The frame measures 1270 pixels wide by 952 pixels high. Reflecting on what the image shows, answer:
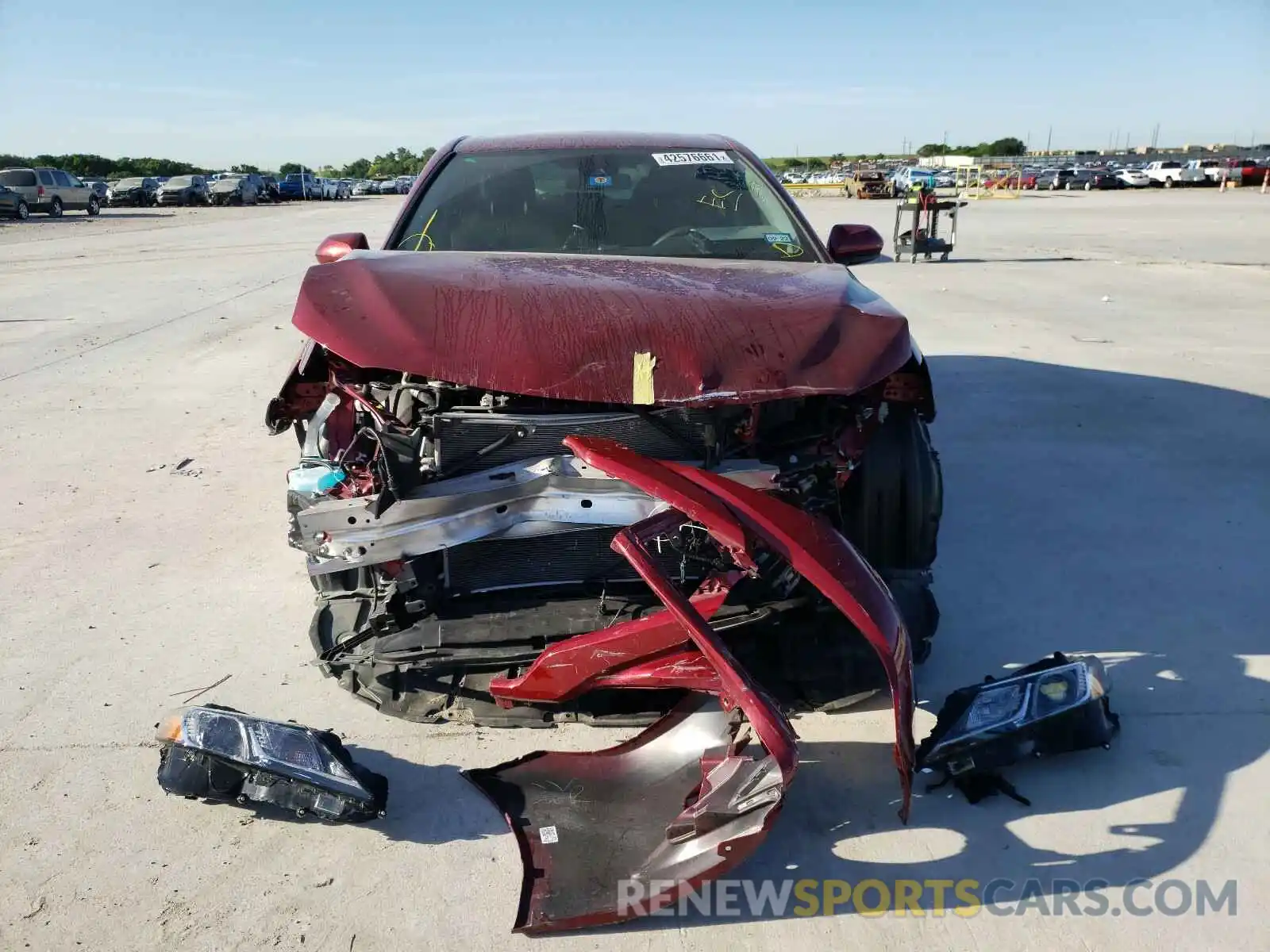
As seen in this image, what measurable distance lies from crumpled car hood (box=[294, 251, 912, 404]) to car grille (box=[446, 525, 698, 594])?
53cm

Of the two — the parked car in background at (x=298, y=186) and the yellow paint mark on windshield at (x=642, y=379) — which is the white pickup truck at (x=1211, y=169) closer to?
the parked car in background at (x=298, y=186)

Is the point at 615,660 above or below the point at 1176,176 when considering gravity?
below

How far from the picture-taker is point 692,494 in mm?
2400

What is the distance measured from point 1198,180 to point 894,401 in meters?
52.6

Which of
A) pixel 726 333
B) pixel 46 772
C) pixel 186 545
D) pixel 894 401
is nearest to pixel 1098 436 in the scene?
pixel 894 401

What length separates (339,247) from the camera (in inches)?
153

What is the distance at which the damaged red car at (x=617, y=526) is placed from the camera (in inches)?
93.0

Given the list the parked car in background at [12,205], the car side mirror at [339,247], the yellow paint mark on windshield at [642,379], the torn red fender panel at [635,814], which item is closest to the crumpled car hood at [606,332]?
the yellow paint mark on windshield at [642,379]

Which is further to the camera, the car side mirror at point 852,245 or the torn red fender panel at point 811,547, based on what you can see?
the car side mirror at point 852,245

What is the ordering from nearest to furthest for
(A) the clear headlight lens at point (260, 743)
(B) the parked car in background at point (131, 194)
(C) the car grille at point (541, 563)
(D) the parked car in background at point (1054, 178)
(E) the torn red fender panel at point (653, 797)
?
(E) the torn red fender panel at point (653, 797)
(A) the clear headlight lens at point (260, 743)
(C) the car grille at point (541, 563)
(B) the parked car in background at point (131, 194)
(D) the parked car in background at point (1054, 178)

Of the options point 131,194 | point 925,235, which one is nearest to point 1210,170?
point 925,235

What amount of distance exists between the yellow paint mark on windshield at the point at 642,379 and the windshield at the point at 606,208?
1394mm

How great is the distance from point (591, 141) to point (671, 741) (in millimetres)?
2970

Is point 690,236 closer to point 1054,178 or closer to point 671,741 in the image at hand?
point 671,741
